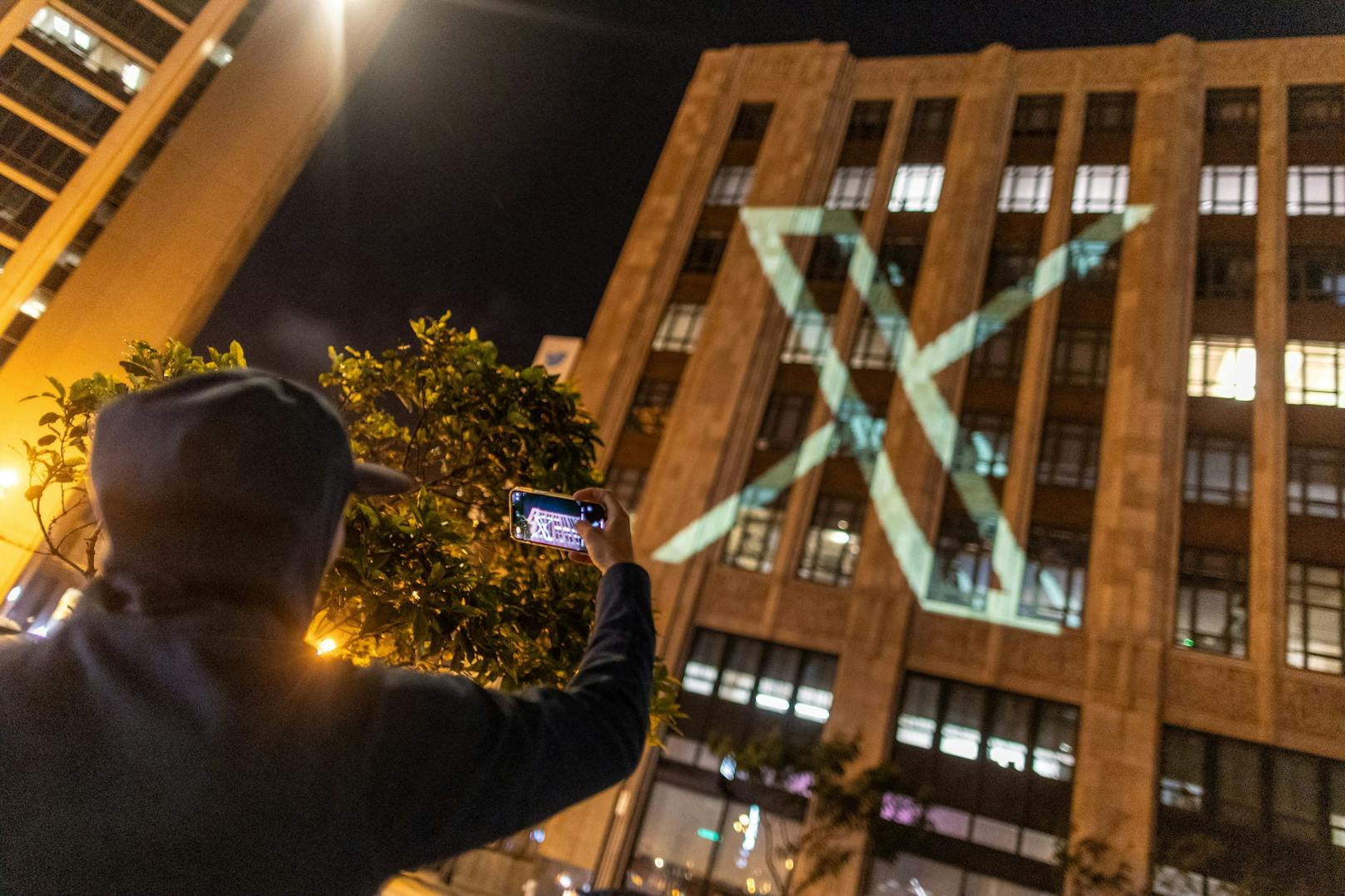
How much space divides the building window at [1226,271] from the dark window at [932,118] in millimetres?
Answer: 10844

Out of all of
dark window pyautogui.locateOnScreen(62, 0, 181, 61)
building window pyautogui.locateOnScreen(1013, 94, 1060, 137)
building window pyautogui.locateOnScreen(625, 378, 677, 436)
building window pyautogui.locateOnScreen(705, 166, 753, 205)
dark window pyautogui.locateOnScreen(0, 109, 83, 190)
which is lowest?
building window pyautogui.locateOnScreen(625, 378, 677, 436)

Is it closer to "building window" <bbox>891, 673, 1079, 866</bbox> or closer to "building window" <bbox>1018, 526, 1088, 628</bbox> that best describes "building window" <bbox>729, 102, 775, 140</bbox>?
"building window" <bbox>1018, 526, 1088, 628</bbox>

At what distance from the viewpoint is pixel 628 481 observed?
27.8m

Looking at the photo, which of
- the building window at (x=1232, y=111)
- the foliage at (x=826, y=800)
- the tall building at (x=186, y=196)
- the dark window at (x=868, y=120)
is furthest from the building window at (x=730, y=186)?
the foliage at (x=826, y=800)

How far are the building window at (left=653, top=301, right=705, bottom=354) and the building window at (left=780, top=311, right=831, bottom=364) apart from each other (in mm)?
3707

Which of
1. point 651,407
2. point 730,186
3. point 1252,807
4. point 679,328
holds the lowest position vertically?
point 1252,807

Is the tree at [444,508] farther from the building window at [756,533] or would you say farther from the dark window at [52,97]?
the dark window at [52,97]

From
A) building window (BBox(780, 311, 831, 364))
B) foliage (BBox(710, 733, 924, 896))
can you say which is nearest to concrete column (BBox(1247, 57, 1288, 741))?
foliage (BBox(710, 733, 924, 896))

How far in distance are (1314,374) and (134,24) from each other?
54890 mm

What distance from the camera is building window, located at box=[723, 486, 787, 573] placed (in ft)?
82.6

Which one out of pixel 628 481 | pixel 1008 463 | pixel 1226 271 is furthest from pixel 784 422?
pixel 1226 271

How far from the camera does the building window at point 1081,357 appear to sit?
2502cm

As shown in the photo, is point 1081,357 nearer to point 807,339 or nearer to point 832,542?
point 807,339

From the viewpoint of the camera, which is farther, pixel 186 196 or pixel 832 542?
pixel 832 542
